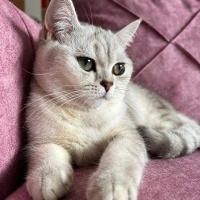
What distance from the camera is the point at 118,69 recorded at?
1.19 meters

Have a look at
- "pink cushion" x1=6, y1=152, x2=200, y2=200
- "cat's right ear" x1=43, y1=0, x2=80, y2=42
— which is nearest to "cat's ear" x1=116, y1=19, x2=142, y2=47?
"cat's right ear" x1=43, y1=0, x2=80, y2=42

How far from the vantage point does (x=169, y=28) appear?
1572mm

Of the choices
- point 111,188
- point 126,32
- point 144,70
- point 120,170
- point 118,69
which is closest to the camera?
point 111,188

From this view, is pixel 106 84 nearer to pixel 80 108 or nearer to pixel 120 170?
pixel 80 108

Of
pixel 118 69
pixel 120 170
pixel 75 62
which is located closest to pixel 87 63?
pixel 75 62

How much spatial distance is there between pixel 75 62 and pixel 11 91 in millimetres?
224

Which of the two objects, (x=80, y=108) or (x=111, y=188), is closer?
(x=111, y=188)

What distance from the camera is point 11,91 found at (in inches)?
41.1

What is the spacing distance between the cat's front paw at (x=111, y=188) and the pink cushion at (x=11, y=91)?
1.01 feet

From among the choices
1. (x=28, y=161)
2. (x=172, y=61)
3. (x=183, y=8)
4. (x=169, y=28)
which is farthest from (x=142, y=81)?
(x=28, y=161)

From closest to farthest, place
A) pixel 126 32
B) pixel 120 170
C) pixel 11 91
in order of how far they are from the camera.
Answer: pixel 120 170 → pixel 11 91 → pixel 126 32

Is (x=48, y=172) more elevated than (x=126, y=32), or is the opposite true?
(x=126, y=32)

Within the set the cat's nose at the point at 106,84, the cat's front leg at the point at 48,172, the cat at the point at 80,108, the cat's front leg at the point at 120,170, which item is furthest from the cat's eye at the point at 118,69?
the cat's front leg at the point at 48,172

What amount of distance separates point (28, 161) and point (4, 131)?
0.15m
